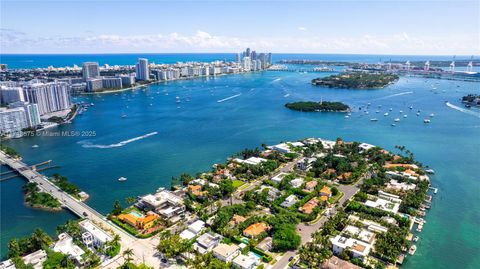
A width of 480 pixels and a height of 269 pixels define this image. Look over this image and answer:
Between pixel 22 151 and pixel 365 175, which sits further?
pixel 22 151

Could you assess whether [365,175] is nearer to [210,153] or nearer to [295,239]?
[295,239]

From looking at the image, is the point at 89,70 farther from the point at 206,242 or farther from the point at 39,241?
the point at 206,242

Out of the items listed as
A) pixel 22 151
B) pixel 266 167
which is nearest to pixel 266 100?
pixel 266 167

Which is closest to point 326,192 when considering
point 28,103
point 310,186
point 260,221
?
point 310,186

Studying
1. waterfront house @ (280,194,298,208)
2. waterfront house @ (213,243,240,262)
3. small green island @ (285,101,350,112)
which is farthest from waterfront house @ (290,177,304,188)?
small green island @ (285,101,350,112)

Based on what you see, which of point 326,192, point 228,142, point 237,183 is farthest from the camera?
point 228,142

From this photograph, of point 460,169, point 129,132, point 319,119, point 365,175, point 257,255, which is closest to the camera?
point 257,255
